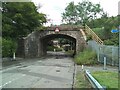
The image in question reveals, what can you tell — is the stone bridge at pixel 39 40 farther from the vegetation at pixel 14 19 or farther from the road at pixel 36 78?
the road at pixel 36 78

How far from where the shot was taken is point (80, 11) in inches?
3743

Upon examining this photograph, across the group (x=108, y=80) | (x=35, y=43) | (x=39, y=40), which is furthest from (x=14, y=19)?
(x=108, y=80)

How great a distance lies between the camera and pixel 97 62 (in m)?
29.4

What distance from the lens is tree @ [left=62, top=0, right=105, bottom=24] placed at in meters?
94.5

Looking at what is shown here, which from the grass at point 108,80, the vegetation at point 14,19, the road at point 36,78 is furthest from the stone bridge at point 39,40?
the grass at point 108,80

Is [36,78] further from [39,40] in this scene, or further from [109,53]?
[39,40]

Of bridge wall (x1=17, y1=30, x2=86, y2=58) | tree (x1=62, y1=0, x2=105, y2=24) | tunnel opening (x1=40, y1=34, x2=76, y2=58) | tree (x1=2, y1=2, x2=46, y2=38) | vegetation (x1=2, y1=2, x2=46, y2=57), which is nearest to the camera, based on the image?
vegetation (x1=2, y1=2, x2=46, y2=57)

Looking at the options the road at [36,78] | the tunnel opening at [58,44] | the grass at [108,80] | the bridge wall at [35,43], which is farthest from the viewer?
the tunnel opening at [58,44]

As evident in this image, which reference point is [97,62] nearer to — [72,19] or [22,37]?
[22,37]

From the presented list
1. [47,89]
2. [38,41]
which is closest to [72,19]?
[38,41]

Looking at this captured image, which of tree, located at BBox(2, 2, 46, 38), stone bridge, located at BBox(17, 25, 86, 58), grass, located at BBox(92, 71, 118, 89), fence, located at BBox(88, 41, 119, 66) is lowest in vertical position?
grass, located at BBox(92, 71, 118, 89)

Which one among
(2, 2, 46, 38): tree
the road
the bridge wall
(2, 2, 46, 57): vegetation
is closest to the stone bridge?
the bridge wall

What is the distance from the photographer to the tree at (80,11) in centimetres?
9450

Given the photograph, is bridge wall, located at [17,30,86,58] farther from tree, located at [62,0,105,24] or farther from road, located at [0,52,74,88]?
tree, located at [62,0,105,24]
